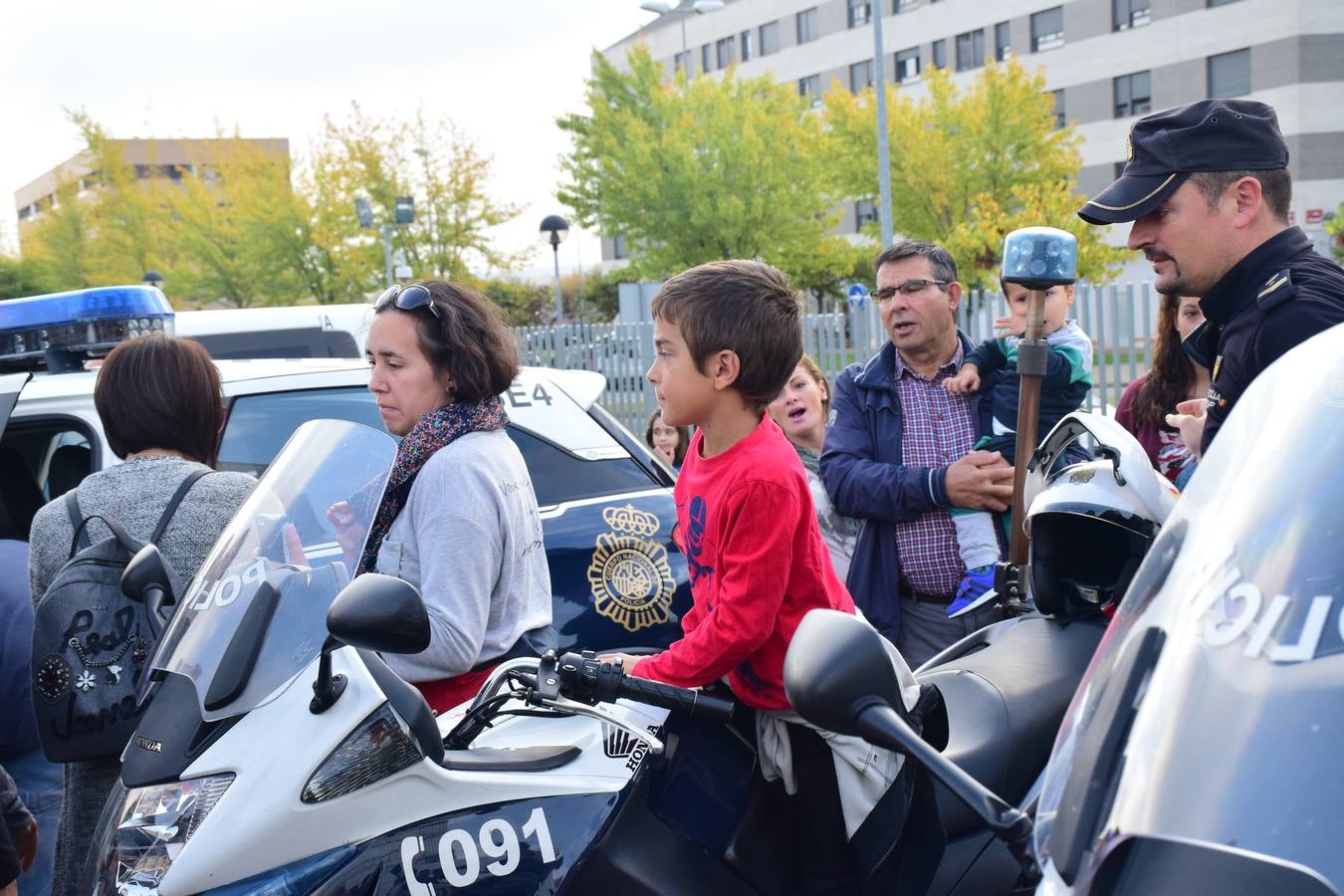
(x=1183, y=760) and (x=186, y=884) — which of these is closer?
(x=1183, y=760)

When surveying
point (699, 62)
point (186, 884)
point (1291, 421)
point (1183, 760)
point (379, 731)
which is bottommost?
point (186, 884)

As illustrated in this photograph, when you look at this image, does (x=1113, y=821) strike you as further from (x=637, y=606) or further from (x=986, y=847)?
(x=637, y=606)

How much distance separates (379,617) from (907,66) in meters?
52.4

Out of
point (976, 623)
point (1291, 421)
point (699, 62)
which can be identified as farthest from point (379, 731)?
point (699, 62)

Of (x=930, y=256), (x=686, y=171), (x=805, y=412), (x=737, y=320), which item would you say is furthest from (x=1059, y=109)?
(x=737, y=320)

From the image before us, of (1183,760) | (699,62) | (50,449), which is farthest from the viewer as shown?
(699,62)

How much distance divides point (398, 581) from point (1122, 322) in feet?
30.4

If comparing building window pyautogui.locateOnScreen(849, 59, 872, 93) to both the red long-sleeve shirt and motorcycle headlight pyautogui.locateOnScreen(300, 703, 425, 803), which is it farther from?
motorcycle headlight pyautogui.locateOnScreen(300, 703, 425, 803)

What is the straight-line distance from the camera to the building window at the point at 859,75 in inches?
2071

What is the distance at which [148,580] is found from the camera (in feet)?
7.98

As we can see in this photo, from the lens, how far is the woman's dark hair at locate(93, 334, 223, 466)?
3234 millimetres

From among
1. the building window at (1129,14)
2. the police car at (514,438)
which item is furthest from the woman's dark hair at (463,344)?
the building window at (1129,14)

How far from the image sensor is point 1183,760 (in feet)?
3.71

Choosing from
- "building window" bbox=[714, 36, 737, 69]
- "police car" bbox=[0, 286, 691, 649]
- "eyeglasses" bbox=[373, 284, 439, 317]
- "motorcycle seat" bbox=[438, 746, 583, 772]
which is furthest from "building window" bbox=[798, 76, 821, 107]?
"motorcycle seat" bbox=[438, 746, 583, 772]
